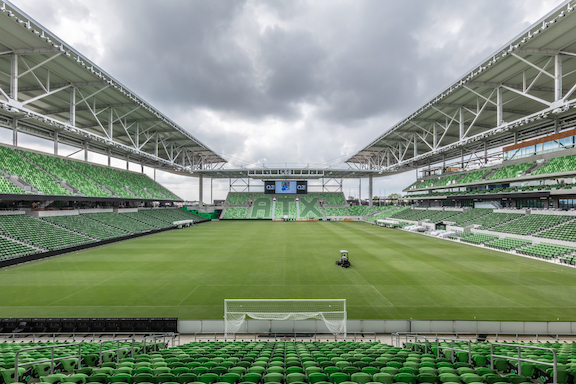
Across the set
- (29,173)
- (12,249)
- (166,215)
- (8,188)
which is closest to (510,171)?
(12,249)

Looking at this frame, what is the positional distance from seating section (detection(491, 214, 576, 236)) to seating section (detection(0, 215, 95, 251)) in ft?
158

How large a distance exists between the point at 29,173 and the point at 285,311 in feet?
112

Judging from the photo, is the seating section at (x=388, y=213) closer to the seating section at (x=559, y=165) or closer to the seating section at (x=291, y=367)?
the seating section at (x=559, y=165)

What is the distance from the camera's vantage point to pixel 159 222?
45.9m

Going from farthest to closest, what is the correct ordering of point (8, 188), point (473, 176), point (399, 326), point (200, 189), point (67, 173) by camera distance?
point (200, 189), point (473, 176), point (67, 173), point (8, 188), point (399, 326)

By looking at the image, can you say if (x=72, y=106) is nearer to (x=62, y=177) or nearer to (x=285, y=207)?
(x=62, y=177)

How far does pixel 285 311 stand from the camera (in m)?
11.8

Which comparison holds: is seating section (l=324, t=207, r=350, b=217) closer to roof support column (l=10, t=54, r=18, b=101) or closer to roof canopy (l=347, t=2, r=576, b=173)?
roof canopy (l=347, t=2, r=576, b=173)

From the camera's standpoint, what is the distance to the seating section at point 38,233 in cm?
2305

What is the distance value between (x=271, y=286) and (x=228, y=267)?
5529 mm

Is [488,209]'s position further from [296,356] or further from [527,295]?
[296,356]

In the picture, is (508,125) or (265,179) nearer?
(508,125)

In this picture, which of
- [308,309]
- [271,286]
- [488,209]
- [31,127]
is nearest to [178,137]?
[31,127]

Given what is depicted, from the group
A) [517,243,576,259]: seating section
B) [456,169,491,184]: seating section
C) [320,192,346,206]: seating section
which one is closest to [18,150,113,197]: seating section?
[517,243,576,259]: seating section
